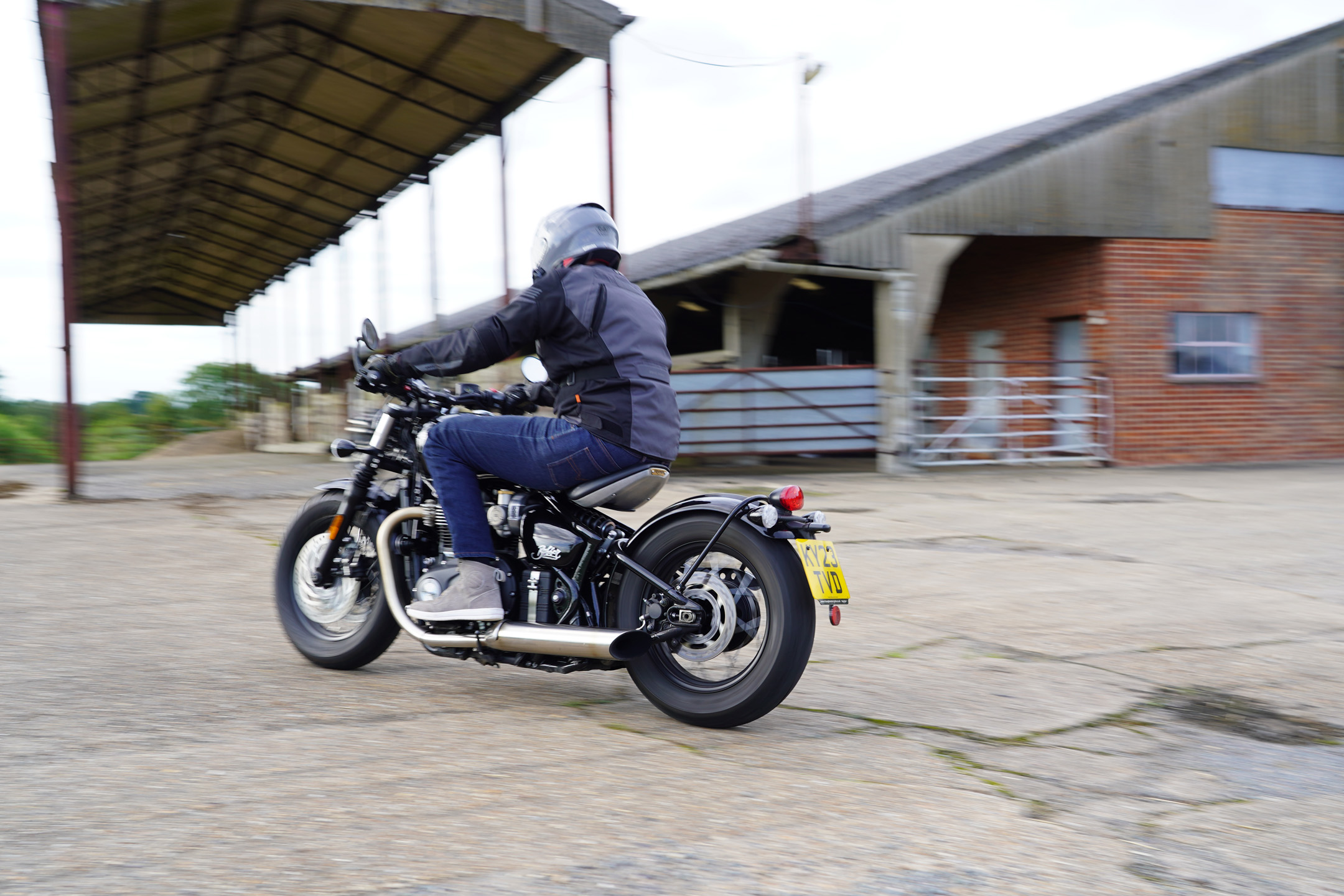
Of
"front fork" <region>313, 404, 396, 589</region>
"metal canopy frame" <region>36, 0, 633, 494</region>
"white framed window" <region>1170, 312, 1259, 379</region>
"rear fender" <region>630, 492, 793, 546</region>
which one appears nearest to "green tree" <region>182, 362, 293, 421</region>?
"metal canopy frame" <region>36, 0, 633, 494</region>

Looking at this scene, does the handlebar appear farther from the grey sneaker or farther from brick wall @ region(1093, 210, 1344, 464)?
brick wall @ region(1093, 210, 1344, 464)

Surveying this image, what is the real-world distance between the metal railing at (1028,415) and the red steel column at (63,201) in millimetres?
10693

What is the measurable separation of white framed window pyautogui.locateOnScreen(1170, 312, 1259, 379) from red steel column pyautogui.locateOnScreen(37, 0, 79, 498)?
48.7ft

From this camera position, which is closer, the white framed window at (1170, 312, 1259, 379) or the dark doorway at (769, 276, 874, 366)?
the white framed window at (1170, 312, 1259, 379)

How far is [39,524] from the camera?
366 inches

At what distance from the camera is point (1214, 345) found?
57.3 ft

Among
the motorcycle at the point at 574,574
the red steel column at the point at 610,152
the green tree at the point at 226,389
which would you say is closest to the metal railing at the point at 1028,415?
the red steel column at the point at 610,152

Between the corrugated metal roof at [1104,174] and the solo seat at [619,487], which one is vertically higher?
the corrugated metal roof at [1104,174]

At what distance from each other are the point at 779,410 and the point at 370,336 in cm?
1253

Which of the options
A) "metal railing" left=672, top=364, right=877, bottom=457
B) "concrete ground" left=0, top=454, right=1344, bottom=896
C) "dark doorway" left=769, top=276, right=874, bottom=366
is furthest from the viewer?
"dark doorway" left=769, top=276, right=874, bottom=366

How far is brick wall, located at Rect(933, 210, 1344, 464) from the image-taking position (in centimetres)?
1686

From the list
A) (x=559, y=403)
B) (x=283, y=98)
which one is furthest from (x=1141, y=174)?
(x=559, y=403)

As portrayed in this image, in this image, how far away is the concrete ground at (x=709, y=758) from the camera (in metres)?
2.42

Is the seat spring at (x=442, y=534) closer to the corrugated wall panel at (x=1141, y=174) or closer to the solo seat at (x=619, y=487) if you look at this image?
the solo seat at (x=619, y=487)
